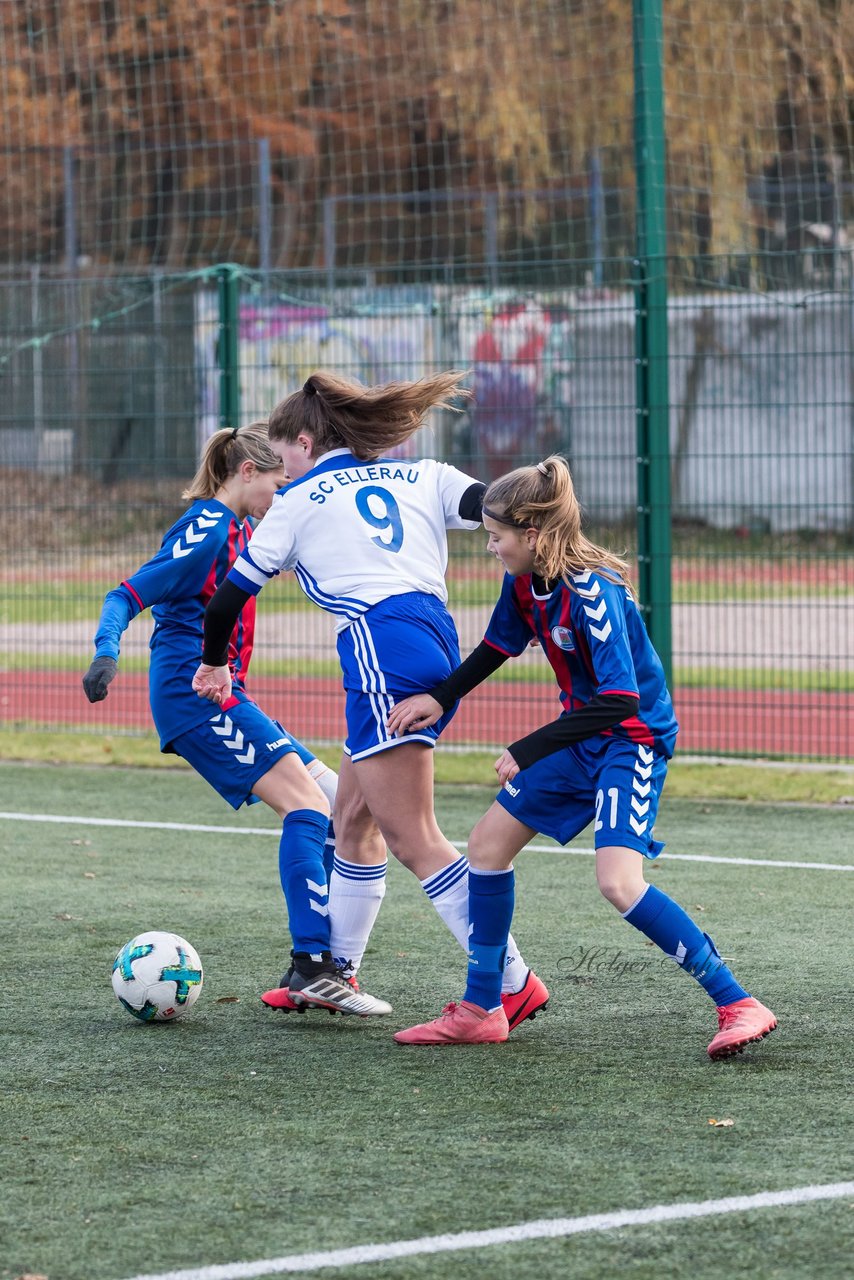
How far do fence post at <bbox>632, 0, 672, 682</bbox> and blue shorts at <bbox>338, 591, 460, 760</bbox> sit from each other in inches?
200

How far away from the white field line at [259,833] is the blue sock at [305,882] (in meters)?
2.56

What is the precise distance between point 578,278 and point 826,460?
2.73 metres

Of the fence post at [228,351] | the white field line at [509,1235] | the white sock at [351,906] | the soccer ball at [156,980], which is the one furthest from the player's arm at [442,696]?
the fence post at [228,351]

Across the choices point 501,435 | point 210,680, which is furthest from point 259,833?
point 501,435

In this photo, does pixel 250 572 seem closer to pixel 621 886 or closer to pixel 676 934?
pixel 621 886

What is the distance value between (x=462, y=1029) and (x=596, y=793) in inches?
28.8

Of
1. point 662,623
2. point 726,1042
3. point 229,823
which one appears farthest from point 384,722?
point 662,623

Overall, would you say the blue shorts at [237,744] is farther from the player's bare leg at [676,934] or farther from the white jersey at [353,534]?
the player's bare leg at [676,934]

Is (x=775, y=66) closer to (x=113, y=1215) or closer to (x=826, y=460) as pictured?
(x=826, y=460)

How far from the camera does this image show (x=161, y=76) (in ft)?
79.0

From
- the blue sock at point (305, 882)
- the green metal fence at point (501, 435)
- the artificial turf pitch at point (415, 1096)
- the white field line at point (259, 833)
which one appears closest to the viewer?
the artificial turf pitch at point (415, 1096)

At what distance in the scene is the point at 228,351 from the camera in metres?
11.0

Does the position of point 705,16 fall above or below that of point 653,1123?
above

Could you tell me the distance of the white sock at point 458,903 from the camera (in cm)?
497
